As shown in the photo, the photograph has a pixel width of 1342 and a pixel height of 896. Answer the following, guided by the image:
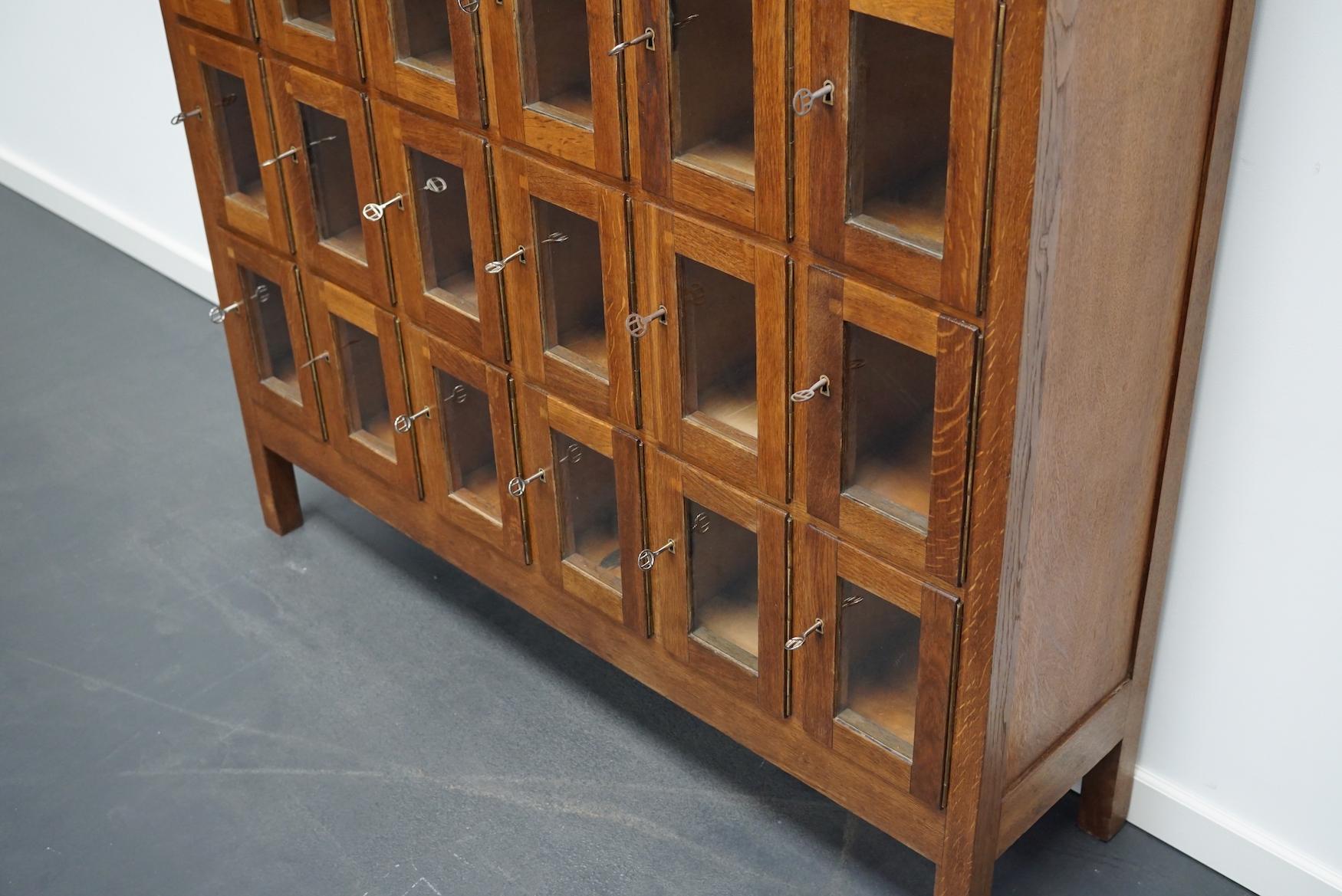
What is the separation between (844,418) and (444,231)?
633 millimetres

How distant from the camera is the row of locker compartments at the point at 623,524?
62.0 inches

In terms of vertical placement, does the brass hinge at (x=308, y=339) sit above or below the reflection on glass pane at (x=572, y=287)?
below

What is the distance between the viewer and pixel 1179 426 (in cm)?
159

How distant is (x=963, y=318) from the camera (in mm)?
1305

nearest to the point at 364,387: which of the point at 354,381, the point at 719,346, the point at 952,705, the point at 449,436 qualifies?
the point at 354,381

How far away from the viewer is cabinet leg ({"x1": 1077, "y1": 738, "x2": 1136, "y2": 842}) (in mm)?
1823

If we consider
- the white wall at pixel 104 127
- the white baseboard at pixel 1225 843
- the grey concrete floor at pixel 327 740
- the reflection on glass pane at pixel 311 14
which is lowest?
the grey concrete floor at pixel 327 740

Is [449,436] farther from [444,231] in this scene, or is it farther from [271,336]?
[271,336]

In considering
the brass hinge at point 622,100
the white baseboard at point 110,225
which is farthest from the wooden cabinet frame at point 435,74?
the white baseboard at point 110,225

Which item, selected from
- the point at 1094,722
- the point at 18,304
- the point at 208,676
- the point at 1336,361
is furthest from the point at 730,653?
the point at 18,304

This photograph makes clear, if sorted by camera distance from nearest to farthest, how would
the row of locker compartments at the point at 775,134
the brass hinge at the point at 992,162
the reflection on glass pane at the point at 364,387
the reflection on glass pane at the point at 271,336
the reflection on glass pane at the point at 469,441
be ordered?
the brass hinge at the point at 992,162 < the row of locker compartments at the point at 775,134 < the reflection on glass pane at the point at 469,441 < the reflection on glass pane at the point at 364,387 < the reflection on glass pane at the point at 271,336

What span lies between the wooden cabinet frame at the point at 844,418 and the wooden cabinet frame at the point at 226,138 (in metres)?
0.90

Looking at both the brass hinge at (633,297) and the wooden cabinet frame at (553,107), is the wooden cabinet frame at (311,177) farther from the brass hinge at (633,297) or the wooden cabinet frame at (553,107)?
the brass hinge at (633,297)

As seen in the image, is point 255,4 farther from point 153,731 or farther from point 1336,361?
point 1336,361
